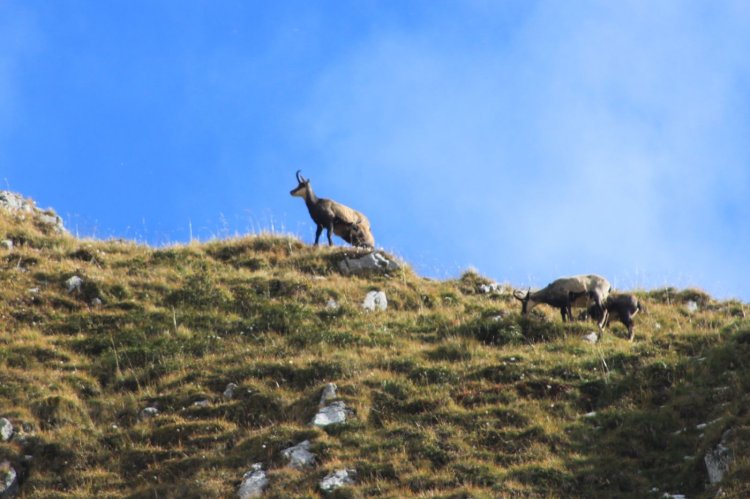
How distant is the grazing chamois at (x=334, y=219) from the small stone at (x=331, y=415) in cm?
1225

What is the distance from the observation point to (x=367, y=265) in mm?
27859

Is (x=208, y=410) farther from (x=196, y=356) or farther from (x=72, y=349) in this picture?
(x=72, y=349)

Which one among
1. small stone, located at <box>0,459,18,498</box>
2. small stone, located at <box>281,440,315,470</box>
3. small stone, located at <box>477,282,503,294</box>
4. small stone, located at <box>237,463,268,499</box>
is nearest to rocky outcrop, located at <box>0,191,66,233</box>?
small stone, located at <box>477,282,503,294</box>

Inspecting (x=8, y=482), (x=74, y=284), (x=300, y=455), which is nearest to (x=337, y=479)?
(x=300, y=455)

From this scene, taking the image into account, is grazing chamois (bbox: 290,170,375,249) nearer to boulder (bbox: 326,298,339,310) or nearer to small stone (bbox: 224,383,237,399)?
boulder (bbox: 326,298,339,310)

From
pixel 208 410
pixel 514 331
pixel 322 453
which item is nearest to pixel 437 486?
pixel 322 453

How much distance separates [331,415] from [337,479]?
2.38 meters

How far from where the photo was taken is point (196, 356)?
878 inches

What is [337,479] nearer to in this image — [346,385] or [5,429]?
[346,385]

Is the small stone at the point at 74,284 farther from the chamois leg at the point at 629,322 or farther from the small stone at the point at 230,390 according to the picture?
the chamois leg at the point at 629,322

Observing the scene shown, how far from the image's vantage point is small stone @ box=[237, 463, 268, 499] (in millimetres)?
16125

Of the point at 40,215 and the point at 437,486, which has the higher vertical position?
the point at 40,215

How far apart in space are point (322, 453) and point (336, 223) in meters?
14.7

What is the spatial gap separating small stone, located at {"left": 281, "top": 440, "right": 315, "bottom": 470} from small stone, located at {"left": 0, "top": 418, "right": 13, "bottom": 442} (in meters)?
5.45
